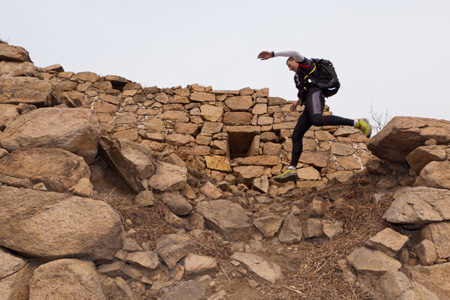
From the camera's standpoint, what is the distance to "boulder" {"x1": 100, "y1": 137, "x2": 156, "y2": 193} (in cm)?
325

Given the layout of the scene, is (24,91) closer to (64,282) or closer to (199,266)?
(64,282)

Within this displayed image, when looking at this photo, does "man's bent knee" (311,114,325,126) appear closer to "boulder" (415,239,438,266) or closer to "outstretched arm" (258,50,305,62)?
"outstretched arm" (258,50,305,62)

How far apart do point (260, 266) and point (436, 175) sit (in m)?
1.84

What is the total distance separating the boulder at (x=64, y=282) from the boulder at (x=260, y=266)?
3.83 feet

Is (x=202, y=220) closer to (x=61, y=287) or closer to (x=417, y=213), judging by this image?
(x=61, y=287)

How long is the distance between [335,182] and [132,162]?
287 centimetres

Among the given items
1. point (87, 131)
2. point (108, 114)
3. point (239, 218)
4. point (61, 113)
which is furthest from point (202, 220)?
point (108, 114)

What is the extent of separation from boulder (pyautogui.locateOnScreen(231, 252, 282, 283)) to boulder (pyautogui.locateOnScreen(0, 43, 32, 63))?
3271 millimetres

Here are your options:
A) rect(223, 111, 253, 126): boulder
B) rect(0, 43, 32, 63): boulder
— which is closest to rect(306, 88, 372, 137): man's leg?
rect(223, 111, 253, 126): boulder

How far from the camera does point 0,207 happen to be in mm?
2154

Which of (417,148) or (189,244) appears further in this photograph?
(417,148)

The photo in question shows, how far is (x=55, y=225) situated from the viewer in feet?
7.09

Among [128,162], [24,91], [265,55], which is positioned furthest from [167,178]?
[265,55]

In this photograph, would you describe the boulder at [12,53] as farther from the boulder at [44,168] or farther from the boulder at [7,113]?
the boulder at [44,168]
